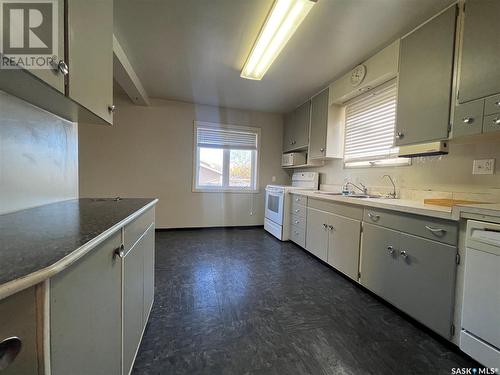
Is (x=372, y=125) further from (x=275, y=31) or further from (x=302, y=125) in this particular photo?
(x=275, y=31)

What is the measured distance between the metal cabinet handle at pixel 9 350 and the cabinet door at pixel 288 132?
423 cm

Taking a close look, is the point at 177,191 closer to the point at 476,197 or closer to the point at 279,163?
the point at 279,163

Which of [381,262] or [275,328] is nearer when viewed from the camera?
[275,328]

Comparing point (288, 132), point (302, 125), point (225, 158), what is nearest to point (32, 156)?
point (225, 158)

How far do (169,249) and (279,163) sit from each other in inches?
112

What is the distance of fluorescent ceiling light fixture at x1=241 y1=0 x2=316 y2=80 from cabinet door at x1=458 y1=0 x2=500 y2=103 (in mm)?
1112

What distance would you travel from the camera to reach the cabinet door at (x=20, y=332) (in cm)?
41

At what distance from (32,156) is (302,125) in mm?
3642

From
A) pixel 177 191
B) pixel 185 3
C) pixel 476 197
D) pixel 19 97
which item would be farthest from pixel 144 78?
pixel 476 197

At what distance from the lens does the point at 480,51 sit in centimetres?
148

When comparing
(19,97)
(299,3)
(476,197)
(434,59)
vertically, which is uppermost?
(299,3)

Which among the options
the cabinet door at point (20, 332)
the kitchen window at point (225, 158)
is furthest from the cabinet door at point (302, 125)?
the cabinet door at point (20, 332)

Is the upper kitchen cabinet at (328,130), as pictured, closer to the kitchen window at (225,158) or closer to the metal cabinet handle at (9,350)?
the kitchen window at (225,158)

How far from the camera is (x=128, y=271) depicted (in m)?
1.07
